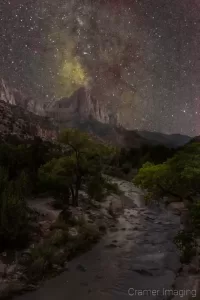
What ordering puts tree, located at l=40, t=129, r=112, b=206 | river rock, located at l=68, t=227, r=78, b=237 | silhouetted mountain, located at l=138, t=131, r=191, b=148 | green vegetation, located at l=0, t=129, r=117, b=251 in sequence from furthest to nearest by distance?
1. silhouetted mountain, located at l=138, t=131, r=191, b=148
2. tree, located at l=40, t=129, r=112, b=206
3. river rock, located at l=68, t=227, r=78, b=237
4. green vegetation, located at l=0, t=129, r=117, b=251

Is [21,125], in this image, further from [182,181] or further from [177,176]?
[182,181]

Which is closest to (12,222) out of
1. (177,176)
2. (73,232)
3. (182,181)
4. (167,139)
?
(73,232)

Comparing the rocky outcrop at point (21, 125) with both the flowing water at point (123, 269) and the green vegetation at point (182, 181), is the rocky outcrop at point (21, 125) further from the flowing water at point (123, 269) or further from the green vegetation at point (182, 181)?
the green vegetation at point (182, 181)

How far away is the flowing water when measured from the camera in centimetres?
1594

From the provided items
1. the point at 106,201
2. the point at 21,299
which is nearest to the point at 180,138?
the point at 106,201

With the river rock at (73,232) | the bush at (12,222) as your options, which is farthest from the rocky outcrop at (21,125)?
the bush at (12,222)

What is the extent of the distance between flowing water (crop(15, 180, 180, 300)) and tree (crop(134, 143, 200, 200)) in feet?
14.4

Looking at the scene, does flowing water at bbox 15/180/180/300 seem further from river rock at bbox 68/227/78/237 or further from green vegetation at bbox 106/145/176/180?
green vegetation at bbox 106/145/176/180

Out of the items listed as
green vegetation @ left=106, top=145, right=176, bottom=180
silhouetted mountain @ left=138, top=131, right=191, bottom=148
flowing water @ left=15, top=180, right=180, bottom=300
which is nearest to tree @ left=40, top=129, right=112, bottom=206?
flowing water @ left=15, top=180, right=180, bottom=300

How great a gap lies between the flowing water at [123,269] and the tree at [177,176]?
4.40 m

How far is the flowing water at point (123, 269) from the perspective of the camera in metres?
15.9

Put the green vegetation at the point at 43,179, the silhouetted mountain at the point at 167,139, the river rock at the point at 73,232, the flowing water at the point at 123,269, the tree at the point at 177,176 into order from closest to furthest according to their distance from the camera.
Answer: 1. the flowing water at the point at 123,269
2. the tree at the point at 177,176
3. the green vegetation at the point at 43,179
4. the river rock at the point at 73,232
5. the silhouetted mountain at the point at 167,139

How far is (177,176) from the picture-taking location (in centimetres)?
1845

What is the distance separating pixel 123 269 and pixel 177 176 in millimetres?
6636
